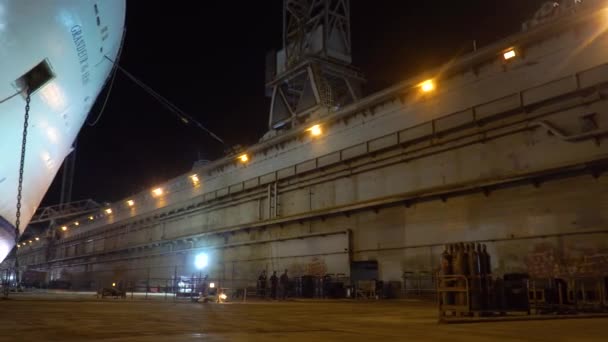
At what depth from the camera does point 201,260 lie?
112ft

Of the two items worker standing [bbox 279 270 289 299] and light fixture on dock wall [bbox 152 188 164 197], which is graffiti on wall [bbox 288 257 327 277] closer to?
worker standing [bbox 279 270 289 299]

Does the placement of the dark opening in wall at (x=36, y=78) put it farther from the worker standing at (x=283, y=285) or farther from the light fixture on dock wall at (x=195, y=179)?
the light fixture on dock wall at (x=195, y=179)

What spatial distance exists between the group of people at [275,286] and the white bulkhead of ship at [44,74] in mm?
12012

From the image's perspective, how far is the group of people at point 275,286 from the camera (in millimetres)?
23797

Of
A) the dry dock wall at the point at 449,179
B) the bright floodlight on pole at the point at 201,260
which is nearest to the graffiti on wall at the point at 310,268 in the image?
the dry dock wall at the point at 449,179

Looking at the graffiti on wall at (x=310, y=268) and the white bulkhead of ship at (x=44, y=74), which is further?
the graffiti on wall at (x=310, y=268)

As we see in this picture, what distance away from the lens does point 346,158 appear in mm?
24453

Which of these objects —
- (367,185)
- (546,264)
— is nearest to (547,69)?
(546,264)

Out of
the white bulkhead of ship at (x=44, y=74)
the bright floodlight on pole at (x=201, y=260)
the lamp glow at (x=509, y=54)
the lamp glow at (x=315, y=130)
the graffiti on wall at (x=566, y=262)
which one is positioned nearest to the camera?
the white bulkhead of ship at (x=44, y=74)

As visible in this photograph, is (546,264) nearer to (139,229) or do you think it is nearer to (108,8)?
(108,8)

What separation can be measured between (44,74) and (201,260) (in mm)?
23157

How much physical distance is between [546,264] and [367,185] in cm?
940

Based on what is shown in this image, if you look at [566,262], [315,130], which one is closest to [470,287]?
[566,262]

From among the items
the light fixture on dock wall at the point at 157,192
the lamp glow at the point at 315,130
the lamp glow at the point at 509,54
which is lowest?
the light fixture on dock wall at the point at 157,192
